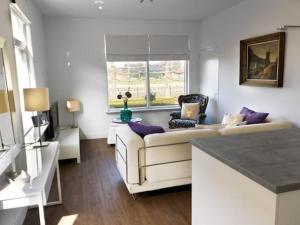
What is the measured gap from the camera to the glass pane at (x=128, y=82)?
628 cm

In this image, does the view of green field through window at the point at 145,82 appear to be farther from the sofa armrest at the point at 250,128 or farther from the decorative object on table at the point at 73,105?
the sofa armrest at the point at 250,128

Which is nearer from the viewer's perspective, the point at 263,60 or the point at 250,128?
the point at 250,128

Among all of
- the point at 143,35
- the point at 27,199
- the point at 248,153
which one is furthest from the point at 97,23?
the point at 248,153

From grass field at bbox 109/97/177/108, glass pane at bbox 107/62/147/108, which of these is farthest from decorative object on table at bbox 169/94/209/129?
glass pane at bbox 107/62/147/108

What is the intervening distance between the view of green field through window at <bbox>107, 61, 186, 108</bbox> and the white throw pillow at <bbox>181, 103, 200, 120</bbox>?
998 mm

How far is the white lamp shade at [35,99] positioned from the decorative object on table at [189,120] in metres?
3.24

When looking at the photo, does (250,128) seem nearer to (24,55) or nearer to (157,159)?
(157,159)

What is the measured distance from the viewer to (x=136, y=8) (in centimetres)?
503

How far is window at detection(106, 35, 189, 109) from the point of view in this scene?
20.1ft

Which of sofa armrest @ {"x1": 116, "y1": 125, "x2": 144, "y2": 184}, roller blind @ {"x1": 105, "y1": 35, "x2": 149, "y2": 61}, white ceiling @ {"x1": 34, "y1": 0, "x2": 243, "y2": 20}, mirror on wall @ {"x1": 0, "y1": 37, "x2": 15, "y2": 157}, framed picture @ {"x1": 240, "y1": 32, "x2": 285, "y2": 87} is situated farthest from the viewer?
roller blind @ {"x1": 105, "y1": 35, "x2": 149, "y2": 61}

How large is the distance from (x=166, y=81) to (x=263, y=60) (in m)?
2.79

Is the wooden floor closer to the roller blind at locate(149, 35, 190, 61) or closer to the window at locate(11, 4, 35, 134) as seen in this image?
the window at locate(11, 4, 35, 134)

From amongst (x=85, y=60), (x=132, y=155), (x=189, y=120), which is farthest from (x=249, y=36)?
(x=85, y=60)

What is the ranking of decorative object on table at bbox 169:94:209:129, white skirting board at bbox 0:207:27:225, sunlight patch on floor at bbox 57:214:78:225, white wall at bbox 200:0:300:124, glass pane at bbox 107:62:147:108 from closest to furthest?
white skirting board at bbox 0:207:27:225, sunlight patch on floor at bbox 57:214:78:225, white wall at bbox 200:0:300:124, decorative object on table at bbox 169:94:209:129, glass pane at bbox 107:62:147:108
